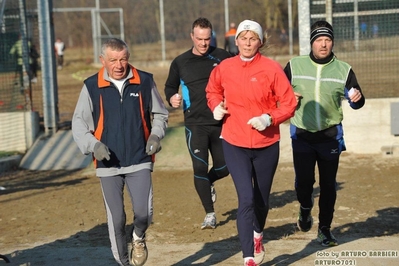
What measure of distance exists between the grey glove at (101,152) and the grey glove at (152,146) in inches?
13.1

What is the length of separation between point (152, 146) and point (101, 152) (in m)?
0.40

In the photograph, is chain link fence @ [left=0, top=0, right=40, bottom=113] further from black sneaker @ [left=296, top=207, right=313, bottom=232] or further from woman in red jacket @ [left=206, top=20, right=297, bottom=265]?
woman in red jacket @ [left=206, top=20, right=297, bottom=265]

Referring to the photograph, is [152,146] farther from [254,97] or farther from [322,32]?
[322,32]

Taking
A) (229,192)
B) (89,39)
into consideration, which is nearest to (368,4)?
(229,192)

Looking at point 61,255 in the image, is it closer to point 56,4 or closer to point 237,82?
point 237,82

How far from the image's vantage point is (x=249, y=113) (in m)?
5.93

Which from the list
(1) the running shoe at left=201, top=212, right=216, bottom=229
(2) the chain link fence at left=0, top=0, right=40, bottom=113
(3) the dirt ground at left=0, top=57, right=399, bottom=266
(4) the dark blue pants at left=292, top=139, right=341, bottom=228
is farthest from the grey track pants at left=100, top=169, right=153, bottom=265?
(2) the chain link fence at left=0, top=0, right=40, bottom=113

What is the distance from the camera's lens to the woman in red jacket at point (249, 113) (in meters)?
5.89

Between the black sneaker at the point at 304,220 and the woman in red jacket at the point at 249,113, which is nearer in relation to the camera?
the woman in red jacket at the point at 249,113

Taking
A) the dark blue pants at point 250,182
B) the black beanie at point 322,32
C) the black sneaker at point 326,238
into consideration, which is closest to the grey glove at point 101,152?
the dark blue pants at point 250,182

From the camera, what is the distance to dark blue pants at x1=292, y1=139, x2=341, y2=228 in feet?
22.4

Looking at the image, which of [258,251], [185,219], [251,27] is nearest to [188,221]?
[185,219]

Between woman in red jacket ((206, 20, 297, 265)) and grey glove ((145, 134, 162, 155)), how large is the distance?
60cm

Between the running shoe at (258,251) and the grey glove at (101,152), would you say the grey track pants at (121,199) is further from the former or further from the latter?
the running shoe at (258,251)
